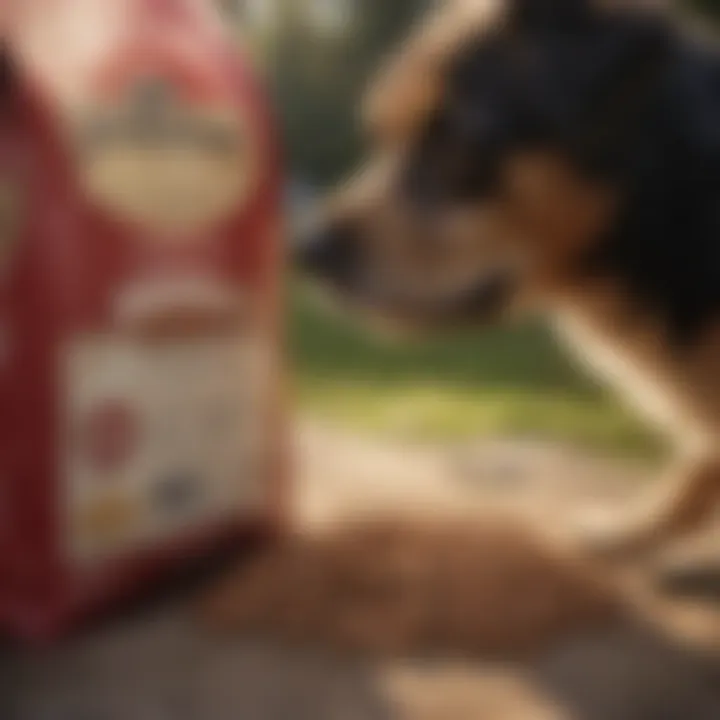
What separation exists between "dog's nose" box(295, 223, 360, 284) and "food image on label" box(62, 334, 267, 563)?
3.8 inches

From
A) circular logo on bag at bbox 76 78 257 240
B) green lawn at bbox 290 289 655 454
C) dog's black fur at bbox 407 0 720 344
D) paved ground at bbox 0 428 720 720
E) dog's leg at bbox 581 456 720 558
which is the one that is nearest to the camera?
paved ground at bbox 0 428 720 720

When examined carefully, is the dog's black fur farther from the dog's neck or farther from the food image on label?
the food image on label

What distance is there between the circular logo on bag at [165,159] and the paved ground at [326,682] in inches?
13.1

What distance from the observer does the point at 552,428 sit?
1.66 m

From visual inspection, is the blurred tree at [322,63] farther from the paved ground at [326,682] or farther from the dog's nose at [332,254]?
the paved ground at [326,682]

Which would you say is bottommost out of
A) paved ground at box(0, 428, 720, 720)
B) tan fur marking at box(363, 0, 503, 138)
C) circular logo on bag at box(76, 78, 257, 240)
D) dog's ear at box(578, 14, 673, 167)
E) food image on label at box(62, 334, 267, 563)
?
paved ground at box(0, 428, 720, 720)

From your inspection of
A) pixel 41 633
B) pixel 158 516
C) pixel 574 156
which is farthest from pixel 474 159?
pixel 41 633

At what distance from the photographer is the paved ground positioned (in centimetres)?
89

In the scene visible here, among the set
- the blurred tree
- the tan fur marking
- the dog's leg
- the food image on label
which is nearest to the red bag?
the food image on label

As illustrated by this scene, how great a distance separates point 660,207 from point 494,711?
A: 50cm

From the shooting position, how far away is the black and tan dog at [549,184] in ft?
3.76

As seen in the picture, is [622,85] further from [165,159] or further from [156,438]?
[156,438]

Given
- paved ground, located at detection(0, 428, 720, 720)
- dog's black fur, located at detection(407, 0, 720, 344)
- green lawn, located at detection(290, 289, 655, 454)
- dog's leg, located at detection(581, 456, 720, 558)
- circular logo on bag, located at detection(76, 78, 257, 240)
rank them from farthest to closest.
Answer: green lawn, located at detection(290, 289, 655, 454) < dog's leg, located at detection(581, 456, 720, 558) < dog's black fur, located at detection(407, 0, 720, 344) < circular logo on bag, located at detection(76, 78, 257, 240) < paved ground, located at detection(0, 428, 720, 720)

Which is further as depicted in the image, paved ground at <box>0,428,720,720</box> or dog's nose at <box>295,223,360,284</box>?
dog's nose at <box>295,223,360,284</box>
